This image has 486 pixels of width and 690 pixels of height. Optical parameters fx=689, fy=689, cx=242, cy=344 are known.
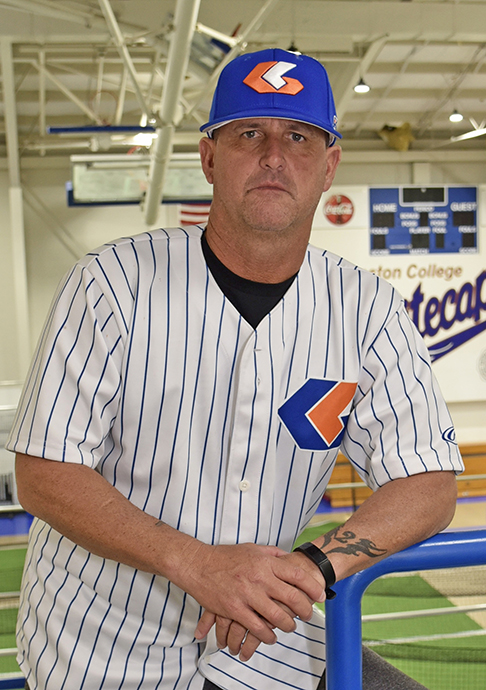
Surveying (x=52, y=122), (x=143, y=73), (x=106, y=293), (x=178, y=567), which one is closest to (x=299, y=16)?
(x=143, y=73)

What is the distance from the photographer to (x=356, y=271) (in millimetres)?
1604

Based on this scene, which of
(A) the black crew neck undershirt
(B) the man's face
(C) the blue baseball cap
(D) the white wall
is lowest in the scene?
(A) the black crew neck undershirt

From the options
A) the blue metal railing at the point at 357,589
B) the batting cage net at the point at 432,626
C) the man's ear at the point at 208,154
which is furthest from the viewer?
the batting cage net at the point at 432,626

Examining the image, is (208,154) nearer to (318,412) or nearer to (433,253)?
(318,412)

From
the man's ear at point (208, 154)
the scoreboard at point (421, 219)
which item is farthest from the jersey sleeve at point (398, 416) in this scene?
the scoreboard at point (421, 219)

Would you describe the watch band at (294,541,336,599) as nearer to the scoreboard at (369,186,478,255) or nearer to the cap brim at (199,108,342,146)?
the cap brim at (199,108,342,146)

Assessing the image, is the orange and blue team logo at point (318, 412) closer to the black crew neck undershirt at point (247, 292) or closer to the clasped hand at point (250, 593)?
the black crew neck undershirt at point (247, 292)

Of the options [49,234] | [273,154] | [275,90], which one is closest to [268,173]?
[273,154]

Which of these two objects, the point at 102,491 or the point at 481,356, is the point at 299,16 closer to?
Result: the point at 102,491

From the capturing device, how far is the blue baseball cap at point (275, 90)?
4.75 feet

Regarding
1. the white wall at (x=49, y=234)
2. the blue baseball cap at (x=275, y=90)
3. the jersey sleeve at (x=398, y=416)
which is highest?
the white wall at (x=49, y=234)

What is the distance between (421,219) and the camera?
1047 cm

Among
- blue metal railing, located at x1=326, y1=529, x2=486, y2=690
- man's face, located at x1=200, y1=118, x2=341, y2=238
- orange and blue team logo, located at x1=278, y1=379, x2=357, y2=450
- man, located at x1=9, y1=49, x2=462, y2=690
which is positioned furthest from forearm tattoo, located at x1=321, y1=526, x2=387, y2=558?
man's face, located at x1=200, y1=118, x2=341, y2=238

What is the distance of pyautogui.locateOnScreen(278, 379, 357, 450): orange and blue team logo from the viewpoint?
A: 1.44 metres
